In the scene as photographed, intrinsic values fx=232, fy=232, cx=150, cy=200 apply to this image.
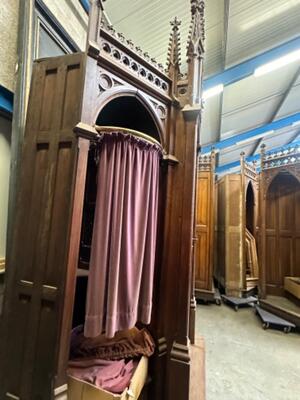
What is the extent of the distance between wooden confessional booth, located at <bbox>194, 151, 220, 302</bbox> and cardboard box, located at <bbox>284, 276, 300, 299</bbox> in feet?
3.93

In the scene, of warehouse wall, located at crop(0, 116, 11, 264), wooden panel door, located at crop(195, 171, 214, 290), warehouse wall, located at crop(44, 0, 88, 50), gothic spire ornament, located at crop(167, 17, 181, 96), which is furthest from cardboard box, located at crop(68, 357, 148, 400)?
wooden panel door, located at crop(195, 171, 214, 290)

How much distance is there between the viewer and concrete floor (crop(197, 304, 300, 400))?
198 centimetres

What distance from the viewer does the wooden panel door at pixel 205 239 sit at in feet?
14.1

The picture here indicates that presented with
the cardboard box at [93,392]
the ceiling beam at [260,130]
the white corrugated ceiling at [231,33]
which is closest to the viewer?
the cardboard box at [93,392]

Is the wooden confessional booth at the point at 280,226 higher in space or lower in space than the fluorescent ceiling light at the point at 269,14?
lower

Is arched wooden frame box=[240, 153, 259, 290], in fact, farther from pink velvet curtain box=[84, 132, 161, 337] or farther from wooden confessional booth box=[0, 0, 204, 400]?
pink velvet curtain box=[84, 132, 161, 337]

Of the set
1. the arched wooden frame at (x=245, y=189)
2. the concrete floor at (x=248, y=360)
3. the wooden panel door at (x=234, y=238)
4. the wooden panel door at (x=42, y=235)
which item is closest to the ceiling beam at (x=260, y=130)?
the arched wooden frame at (x=245, y=189)

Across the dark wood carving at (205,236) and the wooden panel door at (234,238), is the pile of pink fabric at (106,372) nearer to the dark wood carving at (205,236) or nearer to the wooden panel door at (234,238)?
the dark wood carving at (205,236)

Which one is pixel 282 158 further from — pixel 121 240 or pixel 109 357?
pixel 109 357

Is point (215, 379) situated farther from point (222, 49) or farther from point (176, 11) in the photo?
point (222, 49)

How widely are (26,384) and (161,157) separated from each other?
146 cm

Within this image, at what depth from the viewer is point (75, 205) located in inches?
48.0

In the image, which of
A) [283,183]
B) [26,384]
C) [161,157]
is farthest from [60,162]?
[283,183]

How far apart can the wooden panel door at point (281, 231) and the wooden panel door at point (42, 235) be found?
4.17 metres
